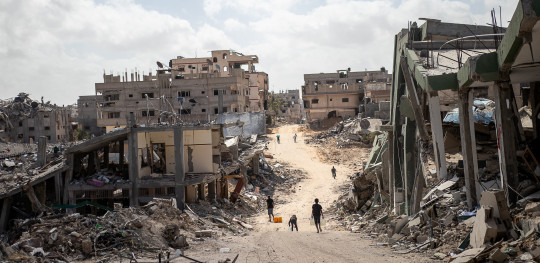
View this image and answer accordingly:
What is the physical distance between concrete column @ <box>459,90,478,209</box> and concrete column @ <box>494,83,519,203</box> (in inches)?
60.7

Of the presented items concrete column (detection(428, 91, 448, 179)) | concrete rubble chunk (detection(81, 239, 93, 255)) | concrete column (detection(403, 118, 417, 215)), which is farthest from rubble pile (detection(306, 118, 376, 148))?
concrete rubble chunk (detection(81, 239, 93, 255))

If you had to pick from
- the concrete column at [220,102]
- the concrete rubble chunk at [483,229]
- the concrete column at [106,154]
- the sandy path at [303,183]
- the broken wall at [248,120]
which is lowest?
the sandy path at [303,183]

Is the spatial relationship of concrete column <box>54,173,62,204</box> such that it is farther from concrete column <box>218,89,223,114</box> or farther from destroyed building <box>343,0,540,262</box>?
concrete column <box>218,89,223,114</box>

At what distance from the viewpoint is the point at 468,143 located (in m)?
12.2

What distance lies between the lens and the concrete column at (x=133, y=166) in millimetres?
23844

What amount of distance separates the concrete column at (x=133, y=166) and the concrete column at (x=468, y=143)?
15348 millimetres

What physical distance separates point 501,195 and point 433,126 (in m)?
5.11

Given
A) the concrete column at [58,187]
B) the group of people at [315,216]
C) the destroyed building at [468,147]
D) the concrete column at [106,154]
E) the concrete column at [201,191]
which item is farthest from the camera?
the concrete column at [106,154]

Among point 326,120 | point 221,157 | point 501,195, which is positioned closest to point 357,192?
point 221,157

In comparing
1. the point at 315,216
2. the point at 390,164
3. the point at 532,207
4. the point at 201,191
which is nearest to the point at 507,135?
the point at 532,207

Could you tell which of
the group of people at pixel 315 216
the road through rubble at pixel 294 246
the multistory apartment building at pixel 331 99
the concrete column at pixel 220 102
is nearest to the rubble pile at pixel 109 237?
the road through rubble at pixel 294 246

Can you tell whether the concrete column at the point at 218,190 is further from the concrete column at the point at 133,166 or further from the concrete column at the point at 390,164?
the concrete column at the point at 390,164

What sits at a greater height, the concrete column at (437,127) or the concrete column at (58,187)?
the concrete column at (437,127)

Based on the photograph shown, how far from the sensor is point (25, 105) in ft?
199
